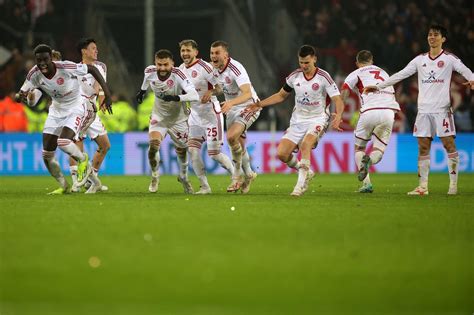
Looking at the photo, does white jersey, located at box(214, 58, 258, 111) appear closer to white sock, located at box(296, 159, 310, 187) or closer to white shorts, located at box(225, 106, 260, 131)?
white shorts, located at box(225, 106, 260, 131)

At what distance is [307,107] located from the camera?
14156 mm

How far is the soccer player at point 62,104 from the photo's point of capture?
1388 centimetres

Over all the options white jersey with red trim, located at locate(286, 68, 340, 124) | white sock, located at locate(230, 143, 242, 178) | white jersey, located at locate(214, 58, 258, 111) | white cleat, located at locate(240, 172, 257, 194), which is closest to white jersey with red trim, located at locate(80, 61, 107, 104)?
white jersey, located at locate(214, 58, 258, 111)

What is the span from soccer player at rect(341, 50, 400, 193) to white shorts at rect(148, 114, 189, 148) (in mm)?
2346

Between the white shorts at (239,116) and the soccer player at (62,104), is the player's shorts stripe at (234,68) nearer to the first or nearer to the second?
the white shorts at (239,116)

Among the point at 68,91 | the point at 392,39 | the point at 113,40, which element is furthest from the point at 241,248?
the point at 113,40

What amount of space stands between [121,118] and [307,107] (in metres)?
11.7

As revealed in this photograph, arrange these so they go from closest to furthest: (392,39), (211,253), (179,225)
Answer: (211,253) → (179,225) → (392,39)

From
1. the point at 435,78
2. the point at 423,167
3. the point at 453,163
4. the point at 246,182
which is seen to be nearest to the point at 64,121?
the point at 246,182

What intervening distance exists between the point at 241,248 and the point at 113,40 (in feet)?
73.2

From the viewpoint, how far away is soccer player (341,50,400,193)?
15.1 metres

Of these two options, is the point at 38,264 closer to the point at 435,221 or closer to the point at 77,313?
the point at 77,313

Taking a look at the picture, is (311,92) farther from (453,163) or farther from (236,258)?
(236,258)

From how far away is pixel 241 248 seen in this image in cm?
786
